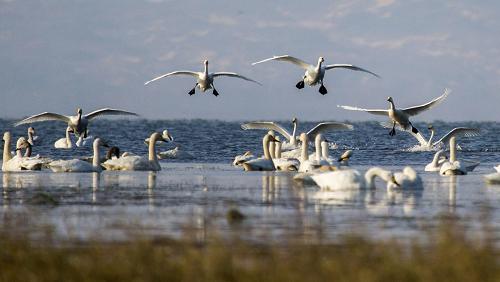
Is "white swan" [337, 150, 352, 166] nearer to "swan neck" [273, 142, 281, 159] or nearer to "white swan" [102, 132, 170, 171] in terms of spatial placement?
"swan neck" [273, 142, 281, 159]

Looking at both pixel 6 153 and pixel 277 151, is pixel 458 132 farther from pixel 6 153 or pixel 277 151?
pixel 6 153

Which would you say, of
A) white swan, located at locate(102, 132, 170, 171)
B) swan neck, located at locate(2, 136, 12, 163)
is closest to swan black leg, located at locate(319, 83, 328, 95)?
white swan, located at locate(102, 132, 170, 171)

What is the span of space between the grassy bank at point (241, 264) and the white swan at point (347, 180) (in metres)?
8.88

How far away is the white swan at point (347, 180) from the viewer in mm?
19203

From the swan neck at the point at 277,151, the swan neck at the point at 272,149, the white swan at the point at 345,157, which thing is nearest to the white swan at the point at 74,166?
the white swan at the point at 345,157

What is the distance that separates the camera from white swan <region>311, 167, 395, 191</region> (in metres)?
19.2

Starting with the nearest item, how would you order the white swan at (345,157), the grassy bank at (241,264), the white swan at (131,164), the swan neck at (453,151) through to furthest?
the grassy bank at (241,264)
the white swan at (131,164)
the white swan at (345,157)
the swan neck at (453,151)

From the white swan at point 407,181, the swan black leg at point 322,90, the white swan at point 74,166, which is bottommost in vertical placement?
the white swan at point 407,181

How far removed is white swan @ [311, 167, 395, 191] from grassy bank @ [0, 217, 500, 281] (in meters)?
8.88

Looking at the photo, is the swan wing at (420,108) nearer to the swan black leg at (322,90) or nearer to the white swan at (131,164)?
the swan black leg at (322,90)

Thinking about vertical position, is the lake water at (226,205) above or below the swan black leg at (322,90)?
below

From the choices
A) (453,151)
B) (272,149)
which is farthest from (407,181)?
(272,149)

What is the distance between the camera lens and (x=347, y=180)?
19.2 meters

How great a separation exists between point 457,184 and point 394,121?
13.3 metres
